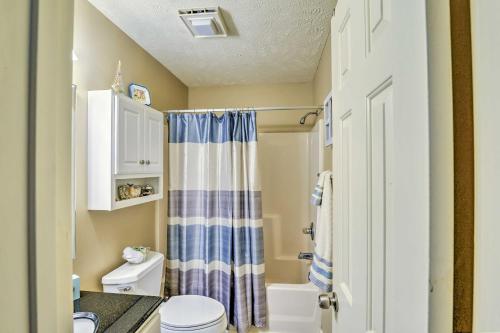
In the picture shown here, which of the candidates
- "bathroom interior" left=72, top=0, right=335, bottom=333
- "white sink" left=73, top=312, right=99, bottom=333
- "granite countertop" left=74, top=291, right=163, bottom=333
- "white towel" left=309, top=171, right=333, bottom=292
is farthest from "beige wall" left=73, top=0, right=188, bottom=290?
"white towel" left=309, top=171, right=333, bottom=292

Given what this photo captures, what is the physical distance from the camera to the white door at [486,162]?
11.9 inches

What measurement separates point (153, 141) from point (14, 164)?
5.47 ft

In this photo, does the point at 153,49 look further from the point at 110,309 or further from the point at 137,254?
the point at 110,309

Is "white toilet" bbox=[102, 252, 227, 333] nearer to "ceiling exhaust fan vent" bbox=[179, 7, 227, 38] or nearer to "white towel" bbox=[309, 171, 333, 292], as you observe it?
"white towel" bbox=[309, 171, 333, 292]

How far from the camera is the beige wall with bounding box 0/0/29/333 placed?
0.95 ft

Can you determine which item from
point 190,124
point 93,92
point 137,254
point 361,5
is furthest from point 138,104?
point 361,5

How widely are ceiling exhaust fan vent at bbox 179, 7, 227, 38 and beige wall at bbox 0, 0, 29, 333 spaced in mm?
1466

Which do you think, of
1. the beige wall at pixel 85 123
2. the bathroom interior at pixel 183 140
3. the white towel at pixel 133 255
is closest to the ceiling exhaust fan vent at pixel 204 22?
the bathroom interior at pixel 183 140

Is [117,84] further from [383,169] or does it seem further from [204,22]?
[383,169]

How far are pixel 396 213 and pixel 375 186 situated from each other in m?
0.13

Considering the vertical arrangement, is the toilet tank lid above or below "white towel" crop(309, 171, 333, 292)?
below

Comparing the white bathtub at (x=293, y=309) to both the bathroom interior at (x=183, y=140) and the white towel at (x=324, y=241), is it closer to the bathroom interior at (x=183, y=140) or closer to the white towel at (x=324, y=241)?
the bathroom interior at (x=183, y=140)

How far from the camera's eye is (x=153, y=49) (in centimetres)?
207

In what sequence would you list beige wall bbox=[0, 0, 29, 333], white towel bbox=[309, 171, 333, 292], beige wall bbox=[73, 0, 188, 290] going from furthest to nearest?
beige wall bbox=[73, 0, 188, 290]
white towel bbox=[309, 171, 333, 292]
beige wall bbox=[0, 0, 29, 333]
